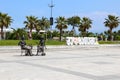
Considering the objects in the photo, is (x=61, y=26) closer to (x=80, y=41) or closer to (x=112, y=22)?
(x=112, y=22)

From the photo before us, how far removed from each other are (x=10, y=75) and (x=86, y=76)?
2.82 m

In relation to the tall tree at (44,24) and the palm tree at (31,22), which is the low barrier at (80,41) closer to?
the palm tree at (31,22)

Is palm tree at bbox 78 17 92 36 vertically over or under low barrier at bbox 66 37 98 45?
over

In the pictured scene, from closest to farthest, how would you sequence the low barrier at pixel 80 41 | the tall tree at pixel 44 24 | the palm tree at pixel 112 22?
the low barrier at pixel 80 41, the palm tree at pixel 112 22, the tall tree at pixel 44 24

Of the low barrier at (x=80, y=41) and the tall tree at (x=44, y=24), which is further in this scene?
the tall tree at (x=44, y=24)

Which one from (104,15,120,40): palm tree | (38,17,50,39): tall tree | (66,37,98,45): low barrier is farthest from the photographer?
(38,17,50,39): tall tree

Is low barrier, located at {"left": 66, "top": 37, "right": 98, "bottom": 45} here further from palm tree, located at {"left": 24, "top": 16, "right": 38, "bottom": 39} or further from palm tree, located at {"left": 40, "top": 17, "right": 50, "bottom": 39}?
palm tree, located at {"left": 40, "top": 17, "right": 50, "bottom": 39}

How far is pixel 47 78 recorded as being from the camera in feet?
36.4

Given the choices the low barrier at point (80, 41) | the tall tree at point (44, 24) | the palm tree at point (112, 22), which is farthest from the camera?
the tall tree at point (44, 24)

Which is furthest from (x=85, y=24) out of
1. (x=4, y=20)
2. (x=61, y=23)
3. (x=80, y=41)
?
(x=80, y=41)

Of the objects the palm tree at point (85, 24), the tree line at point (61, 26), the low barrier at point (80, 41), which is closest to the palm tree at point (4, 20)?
the tree line at point (61, 26)

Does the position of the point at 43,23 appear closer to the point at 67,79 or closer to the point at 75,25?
the point at 75,25

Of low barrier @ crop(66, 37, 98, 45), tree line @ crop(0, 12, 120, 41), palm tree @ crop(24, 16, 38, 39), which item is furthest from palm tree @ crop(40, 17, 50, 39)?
low barrier @ crop(66, 37, 98, 45)

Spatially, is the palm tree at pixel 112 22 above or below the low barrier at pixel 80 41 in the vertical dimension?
above
